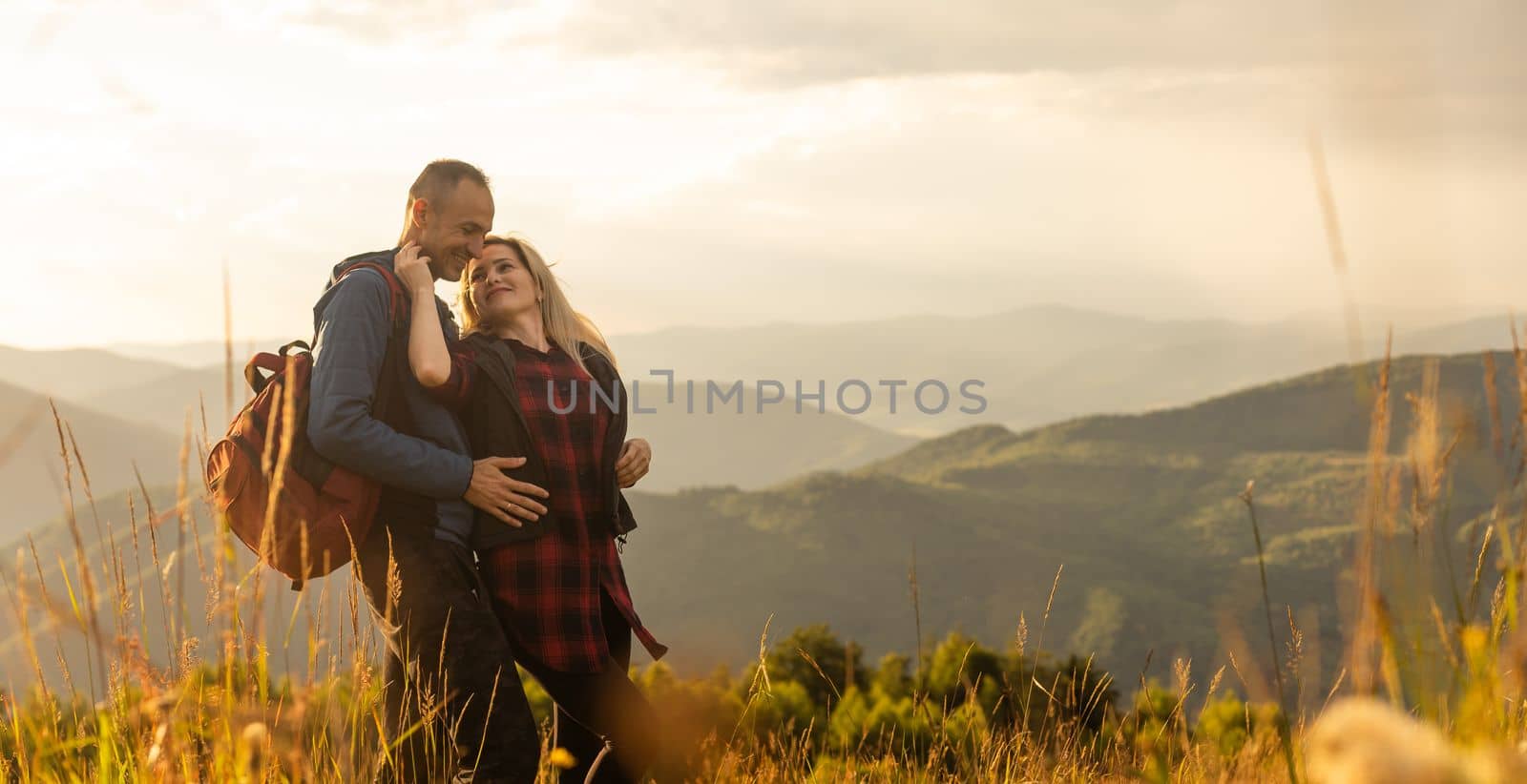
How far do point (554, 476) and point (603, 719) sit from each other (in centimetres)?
75

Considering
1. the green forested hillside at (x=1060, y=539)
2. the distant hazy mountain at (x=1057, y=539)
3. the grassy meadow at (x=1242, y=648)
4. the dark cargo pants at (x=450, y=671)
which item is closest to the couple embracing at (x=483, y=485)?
the dark cargo pants at (x=450, y=671)

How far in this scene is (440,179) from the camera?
360 centimetres

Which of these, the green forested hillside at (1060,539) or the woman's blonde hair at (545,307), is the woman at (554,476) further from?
the green forested hillside at (1060,539)

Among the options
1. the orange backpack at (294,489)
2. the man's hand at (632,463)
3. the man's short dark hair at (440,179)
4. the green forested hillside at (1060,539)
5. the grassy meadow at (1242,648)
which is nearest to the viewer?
the grassy meadow at (1242,648)

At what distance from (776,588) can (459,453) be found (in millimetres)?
96894

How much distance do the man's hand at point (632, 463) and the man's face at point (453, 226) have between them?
0.82m

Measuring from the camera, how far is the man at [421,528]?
3.03 meters

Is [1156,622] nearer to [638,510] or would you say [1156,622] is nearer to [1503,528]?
[638,510]

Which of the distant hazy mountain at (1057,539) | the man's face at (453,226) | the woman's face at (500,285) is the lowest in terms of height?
the distant hazy mountain at (1057,539)

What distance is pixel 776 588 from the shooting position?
98.7 metres

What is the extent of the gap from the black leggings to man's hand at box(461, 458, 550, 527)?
14.9 inches

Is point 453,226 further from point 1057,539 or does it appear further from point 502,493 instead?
point 1057,539

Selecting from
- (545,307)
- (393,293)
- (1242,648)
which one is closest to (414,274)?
(393,293)

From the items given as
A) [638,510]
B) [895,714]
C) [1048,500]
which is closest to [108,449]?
[638,510]
